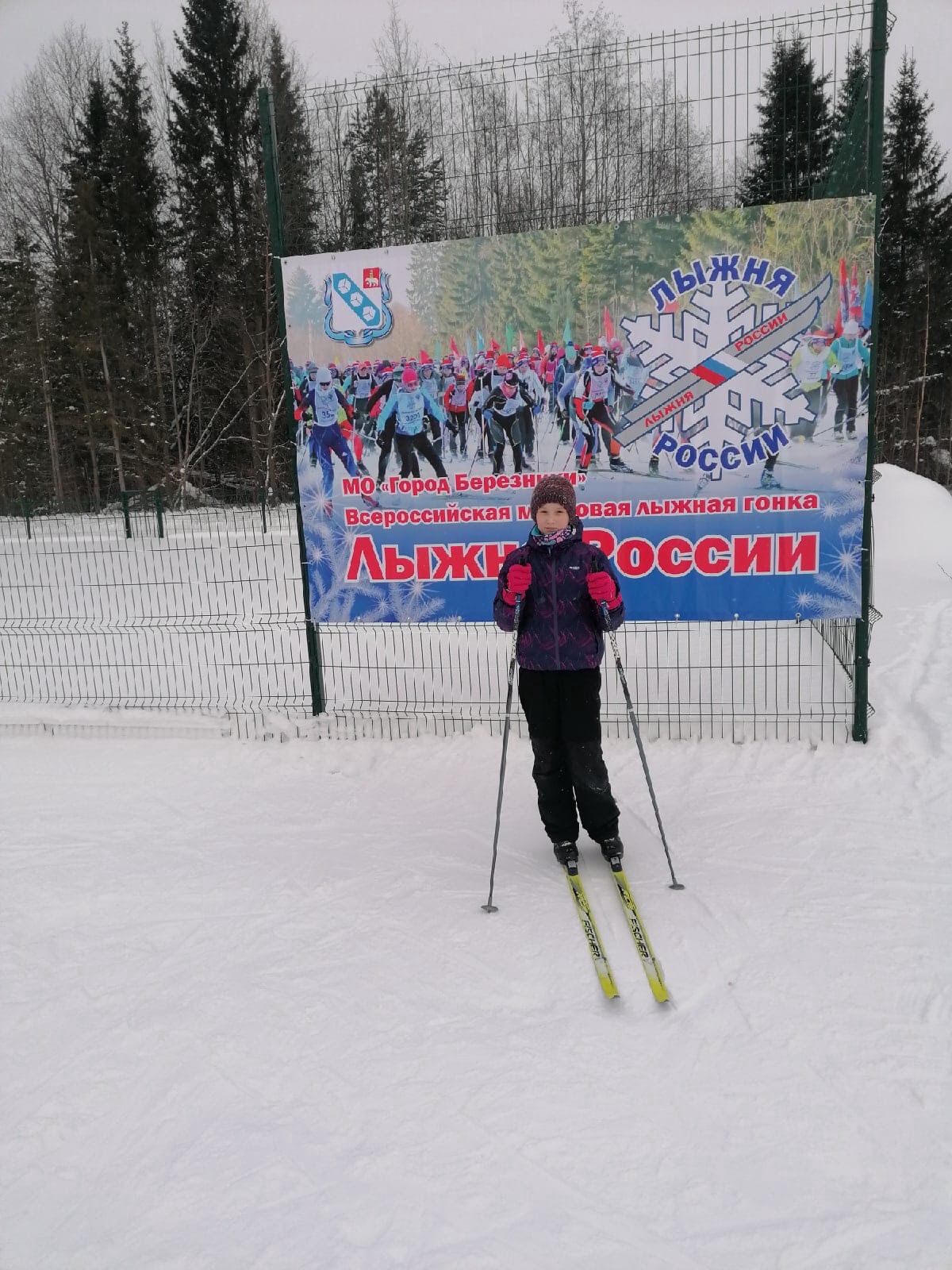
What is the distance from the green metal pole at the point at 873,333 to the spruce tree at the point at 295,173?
141 inches

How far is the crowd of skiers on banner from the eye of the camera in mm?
5176

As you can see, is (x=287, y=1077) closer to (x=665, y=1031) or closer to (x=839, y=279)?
(x=665, y=1031)

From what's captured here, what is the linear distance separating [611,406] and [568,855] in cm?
292

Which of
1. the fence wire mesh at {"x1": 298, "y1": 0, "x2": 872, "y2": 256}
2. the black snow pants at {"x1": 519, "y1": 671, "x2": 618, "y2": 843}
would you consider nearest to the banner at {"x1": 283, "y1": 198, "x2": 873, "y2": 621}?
the fence wire mesh at {"x1": 298, "y1": 0, "x2": 872, "y2": 256}

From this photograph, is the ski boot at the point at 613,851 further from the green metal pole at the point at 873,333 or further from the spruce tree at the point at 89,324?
the spruce tree at the point at 89,324

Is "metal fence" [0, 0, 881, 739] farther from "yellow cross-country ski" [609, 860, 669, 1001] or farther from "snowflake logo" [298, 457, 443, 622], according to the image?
"yellow cross-country ski" [609, 860, 669, 1001]

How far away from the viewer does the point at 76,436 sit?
24.3 metres

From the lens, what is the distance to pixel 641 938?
3473 millimetres

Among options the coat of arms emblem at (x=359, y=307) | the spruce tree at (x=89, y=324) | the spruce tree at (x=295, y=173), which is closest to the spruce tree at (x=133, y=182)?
the spruce tree at (x=89, y=324)

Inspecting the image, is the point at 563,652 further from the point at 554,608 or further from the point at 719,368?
the point at 719,368

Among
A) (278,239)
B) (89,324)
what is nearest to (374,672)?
(278,239)

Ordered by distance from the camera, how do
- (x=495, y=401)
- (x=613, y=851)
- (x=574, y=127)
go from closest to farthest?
(x=613, y=851)
(x=574, y=127)
(x=495, y=401)

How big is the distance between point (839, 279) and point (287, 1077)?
16.7 feet

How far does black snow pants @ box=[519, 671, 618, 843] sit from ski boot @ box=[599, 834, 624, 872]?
0.03m
